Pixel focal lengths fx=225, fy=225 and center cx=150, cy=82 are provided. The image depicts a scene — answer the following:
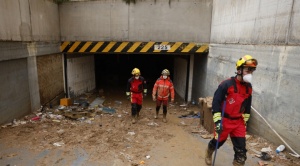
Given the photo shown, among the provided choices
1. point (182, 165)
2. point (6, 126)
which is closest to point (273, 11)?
point (182, 165)

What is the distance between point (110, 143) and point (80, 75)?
19.0ft

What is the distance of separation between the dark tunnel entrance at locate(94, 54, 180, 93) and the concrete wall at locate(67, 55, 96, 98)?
421 centimetres

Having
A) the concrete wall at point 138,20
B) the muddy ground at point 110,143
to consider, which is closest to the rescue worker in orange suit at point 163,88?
the muddy ground at point 110,143

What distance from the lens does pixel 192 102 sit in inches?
393

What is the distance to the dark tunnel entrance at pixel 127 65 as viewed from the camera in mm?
16156

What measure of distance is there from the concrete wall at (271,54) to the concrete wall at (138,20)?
1742 millimetres

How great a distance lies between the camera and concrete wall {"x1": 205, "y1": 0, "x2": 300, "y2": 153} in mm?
4035

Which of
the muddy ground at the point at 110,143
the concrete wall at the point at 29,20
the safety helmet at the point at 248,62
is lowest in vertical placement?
the muddy ground at the point at 110,143

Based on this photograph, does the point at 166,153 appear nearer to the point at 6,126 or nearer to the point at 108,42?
the point at 6,126

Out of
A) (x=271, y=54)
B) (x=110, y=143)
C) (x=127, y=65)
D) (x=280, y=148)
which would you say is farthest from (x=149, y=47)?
(x=127, y=65)

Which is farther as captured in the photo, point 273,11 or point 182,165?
point 273,11

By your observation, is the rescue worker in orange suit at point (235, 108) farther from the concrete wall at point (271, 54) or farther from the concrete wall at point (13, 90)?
the concrete wall at point (13, 90)

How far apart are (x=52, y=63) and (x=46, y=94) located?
116 centimetres

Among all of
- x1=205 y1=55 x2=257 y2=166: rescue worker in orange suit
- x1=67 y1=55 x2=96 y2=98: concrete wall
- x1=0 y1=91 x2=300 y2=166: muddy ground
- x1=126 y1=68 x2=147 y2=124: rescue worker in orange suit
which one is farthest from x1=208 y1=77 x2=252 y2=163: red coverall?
x1=67 y1=55 x2=96 y2=98: concrete wall
